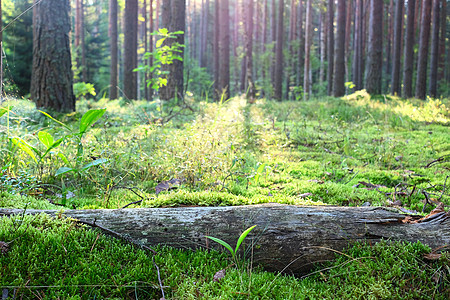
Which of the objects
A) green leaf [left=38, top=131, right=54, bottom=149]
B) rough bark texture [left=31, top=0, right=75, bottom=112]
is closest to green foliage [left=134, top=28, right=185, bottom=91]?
rough bark texture [left=31, top=0, right=75, bottom=112]

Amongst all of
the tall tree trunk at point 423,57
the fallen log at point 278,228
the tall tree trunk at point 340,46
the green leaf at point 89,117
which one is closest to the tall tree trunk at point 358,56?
the tall tree trunk at point 423,57

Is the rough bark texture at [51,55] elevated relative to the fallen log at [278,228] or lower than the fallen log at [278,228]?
elevated

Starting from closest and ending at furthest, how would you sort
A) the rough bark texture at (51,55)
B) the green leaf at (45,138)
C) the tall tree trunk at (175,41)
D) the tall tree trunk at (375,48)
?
the green leaf at (45,138) < the rough bark texture at (51,55) < the tall tree trunk at (175,41) < the tall tree trunk at (375,48)

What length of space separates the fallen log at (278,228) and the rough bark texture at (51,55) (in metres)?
5.21

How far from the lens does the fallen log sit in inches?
73.0

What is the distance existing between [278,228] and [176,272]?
671mm

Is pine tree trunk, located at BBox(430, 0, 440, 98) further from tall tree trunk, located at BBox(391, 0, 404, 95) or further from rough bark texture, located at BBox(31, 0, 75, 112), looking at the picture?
rough bark texture, located at BBox(31, 0, 75, 112)

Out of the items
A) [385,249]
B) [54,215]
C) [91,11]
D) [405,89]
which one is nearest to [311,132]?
[385,249]

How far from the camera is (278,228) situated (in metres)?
1.94

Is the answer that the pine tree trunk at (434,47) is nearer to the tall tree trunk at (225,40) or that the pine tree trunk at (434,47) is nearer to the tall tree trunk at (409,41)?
the tall tree trunk at (409,41)

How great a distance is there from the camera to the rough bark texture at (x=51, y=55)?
6332 millimetres

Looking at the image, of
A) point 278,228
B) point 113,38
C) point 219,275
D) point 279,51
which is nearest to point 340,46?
point 279,51

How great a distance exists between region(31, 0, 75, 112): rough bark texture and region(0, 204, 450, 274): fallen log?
5212 millimetres

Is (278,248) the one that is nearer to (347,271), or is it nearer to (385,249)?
(347,271)
